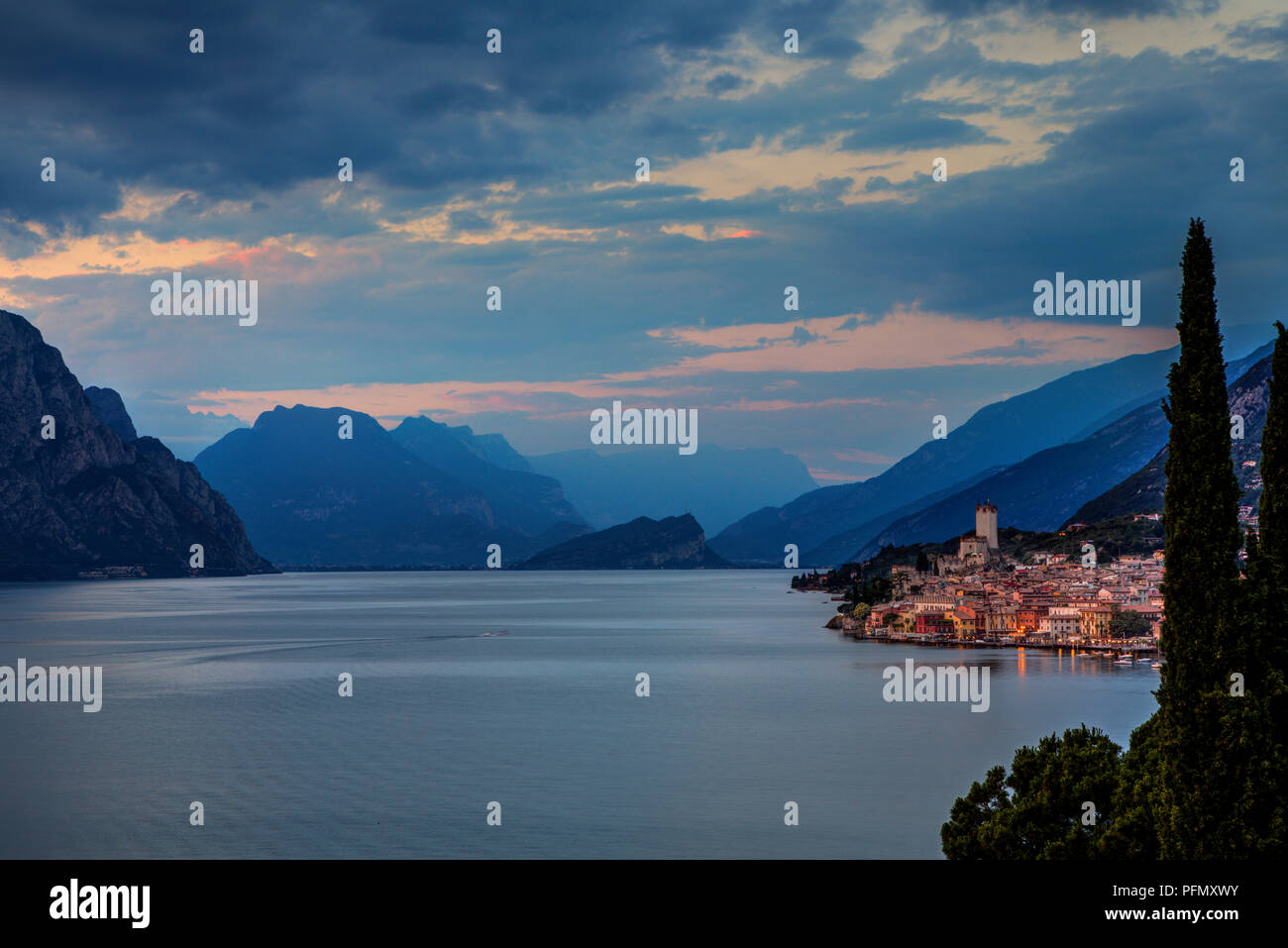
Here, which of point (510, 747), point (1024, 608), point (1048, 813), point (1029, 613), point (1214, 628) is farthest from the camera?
point (1024, 608)

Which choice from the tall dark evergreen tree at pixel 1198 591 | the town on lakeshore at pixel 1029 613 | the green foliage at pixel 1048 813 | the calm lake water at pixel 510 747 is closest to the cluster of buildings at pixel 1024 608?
the town on lakeshore at pixel 1029 613

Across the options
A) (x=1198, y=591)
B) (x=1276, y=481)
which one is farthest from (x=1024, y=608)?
(x=1198, y=591)

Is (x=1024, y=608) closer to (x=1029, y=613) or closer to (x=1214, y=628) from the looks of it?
(x=1029, y=613)

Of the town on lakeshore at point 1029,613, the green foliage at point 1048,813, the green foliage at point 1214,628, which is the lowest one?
the town on lakeshore at point 1029,613

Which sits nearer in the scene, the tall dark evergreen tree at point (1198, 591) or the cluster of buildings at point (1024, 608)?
the tall dark evergreen tree at point (1198, 591)

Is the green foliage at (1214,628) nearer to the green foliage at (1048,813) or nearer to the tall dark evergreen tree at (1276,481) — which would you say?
the tall dark evergreen tree at (1276,481)
